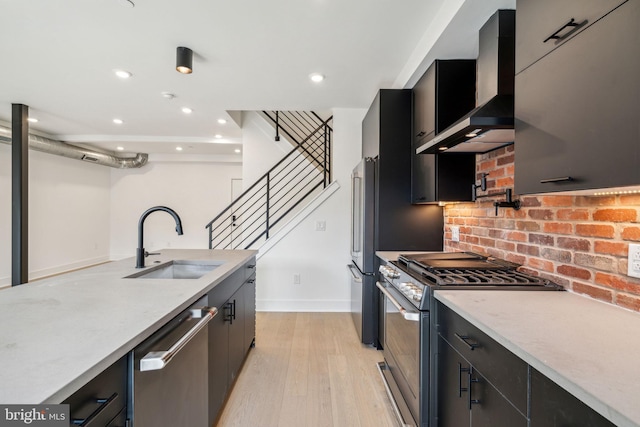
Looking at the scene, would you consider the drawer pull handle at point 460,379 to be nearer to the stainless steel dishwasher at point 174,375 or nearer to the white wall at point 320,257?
the stainless steel dishwasher at point 174,375

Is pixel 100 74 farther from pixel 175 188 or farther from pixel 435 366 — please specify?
pixel 175 188

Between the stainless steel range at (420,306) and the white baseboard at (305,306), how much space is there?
173 centimetres

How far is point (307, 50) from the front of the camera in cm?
240

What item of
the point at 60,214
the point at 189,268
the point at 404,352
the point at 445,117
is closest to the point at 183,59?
the point at 189,268

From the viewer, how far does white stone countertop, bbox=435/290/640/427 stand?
61cm

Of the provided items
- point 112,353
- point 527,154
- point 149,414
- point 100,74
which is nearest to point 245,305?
point 149,414

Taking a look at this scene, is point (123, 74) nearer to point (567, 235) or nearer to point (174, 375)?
point (174, 375)

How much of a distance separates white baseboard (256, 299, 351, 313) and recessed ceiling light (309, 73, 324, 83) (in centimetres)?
256

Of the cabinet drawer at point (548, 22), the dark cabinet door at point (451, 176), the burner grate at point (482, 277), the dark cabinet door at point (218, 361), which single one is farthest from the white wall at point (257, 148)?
the cabinet drawer at point (548, 22)

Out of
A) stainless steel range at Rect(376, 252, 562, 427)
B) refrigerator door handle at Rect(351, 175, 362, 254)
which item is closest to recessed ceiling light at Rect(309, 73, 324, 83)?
refrigerator door handle at Rect(351, 175, 362, 254)

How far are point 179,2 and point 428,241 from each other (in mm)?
2529

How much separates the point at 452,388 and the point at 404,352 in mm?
432

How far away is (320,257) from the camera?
12.4 ft

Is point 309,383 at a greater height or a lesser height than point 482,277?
lesser
